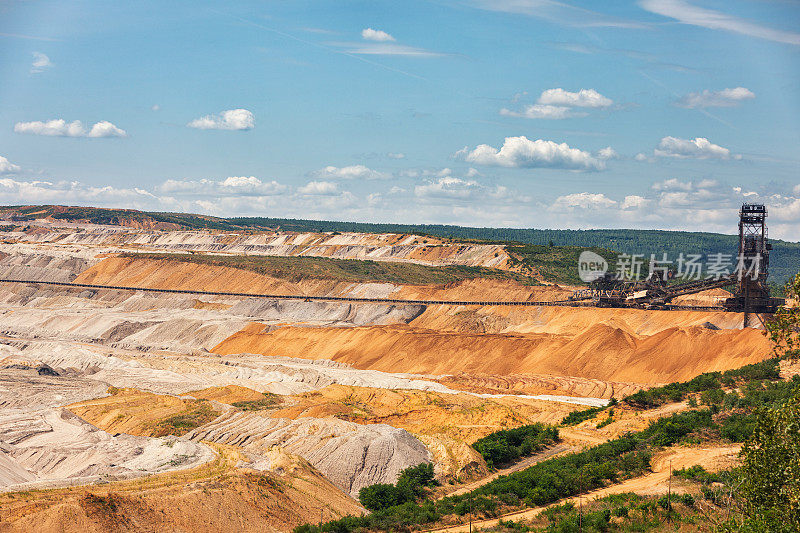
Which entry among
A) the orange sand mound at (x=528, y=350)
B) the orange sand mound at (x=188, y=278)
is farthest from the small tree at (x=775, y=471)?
the orange sand mound at (x=188, y=278)

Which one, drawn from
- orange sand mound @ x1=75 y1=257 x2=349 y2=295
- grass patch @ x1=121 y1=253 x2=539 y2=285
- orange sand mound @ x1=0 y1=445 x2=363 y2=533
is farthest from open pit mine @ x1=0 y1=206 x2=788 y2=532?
grass patch @ x1=121 y1=253 x2=539 y2=285

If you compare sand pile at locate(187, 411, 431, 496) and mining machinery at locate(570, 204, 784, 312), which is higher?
mining machinery at locate(570, 204, 784, 312)

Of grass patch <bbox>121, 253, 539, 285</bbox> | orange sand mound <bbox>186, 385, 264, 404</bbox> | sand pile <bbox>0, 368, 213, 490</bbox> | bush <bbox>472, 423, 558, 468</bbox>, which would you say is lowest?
orange sand mound <bbox>186, 385, 264, 404</bbox>

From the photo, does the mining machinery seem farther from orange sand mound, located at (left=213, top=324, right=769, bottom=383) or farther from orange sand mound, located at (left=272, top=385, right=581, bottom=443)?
orange sand mound, located at (left=272, top=385, right=581, bottom=443)

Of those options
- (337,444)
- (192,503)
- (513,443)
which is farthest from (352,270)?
(192,503)

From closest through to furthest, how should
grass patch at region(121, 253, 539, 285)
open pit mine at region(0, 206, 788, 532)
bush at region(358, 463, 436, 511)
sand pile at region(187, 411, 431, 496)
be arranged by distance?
open pit mine at region(0, 206, 788, 532), bush at region(358, 463, 436, 511), sand pile at region(187, 411, 431, 496), grass patch at region(121, 253, 539, 285)

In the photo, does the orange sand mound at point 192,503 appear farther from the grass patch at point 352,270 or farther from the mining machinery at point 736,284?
the grass patch at point 352,270
